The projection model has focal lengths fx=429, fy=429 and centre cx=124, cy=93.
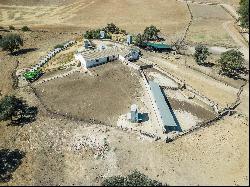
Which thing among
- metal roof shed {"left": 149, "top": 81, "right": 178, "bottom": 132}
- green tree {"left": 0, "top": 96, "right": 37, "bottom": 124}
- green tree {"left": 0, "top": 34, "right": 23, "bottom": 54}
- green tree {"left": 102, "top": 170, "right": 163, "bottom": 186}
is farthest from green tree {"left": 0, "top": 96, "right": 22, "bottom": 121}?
green tree {"left": 0, "top": 34, "right": 23, "bottom": 54}

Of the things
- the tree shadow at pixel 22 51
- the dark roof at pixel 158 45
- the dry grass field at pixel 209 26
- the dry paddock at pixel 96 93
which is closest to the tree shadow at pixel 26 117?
the dry paddock at pixel 96 93

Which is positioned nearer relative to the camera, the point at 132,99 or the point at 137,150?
the point at 137,150

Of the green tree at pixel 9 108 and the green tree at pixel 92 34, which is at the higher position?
the green tree at pixel 92 34

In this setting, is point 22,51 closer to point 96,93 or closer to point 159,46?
point 96,93

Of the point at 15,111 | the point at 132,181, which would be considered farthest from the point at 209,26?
the point at 132,181

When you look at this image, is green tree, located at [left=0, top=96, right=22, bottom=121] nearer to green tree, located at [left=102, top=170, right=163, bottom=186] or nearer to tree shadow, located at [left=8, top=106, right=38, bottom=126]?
tree shadow, located at [left=8, top=106, right=38, bottom=126]

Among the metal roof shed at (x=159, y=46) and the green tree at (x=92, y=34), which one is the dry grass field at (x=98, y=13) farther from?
the metal roof shed at (x=159, y=46)

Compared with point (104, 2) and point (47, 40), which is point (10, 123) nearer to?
point (47, 40)

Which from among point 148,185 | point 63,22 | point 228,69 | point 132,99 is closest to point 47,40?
point 63,22
